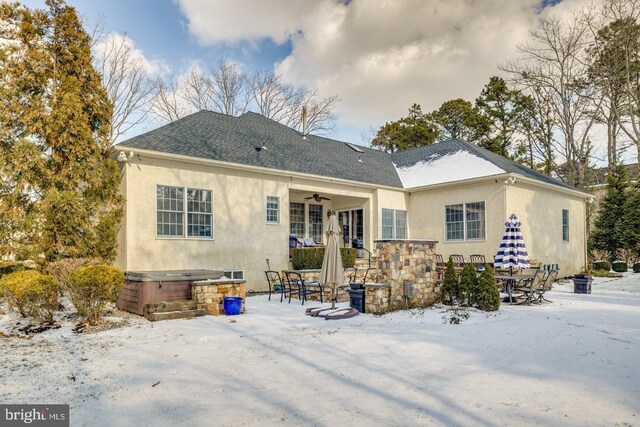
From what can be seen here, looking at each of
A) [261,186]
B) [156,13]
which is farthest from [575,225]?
[156,13]

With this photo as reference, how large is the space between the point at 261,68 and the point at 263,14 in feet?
46.7

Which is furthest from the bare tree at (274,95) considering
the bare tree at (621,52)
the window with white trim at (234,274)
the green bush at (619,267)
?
the green bush at (619,267)

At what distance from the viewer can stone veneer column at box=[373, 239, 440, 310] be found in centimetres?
913

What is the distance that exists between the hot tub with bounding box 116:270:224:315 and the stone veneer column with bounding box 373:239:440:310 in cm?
400

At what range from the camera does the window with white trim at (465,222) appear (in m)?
15.4

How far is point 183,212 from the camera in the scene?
38.7 feet

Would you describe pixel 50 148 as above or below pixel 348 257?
above

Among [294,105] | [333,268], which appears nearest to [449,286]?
[333,268]

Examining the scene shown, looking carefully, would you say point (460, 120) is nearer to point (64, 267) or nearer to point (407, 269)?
point (407, 269)

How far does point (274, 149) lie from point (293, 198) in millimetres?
2307

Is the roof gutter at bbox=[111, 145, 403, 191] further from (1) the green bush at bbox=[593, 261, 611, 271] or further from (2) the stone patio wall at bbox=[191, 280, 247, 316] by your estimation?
(1) the green bush at bbox=[593, 261, 611, 271]

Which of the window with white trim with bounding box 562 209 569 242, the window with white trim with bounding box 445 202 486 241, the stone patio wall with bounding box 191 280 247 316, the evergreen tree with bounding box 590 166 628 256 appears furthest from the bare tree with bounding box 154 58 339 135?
the stone patio wall with bounding box 191 280 247 316

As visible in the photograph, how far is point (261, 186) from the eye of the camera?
1348 cm

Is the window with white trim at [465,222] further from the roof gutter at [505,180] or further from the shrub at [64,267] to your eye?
the shrub at [64,267]
